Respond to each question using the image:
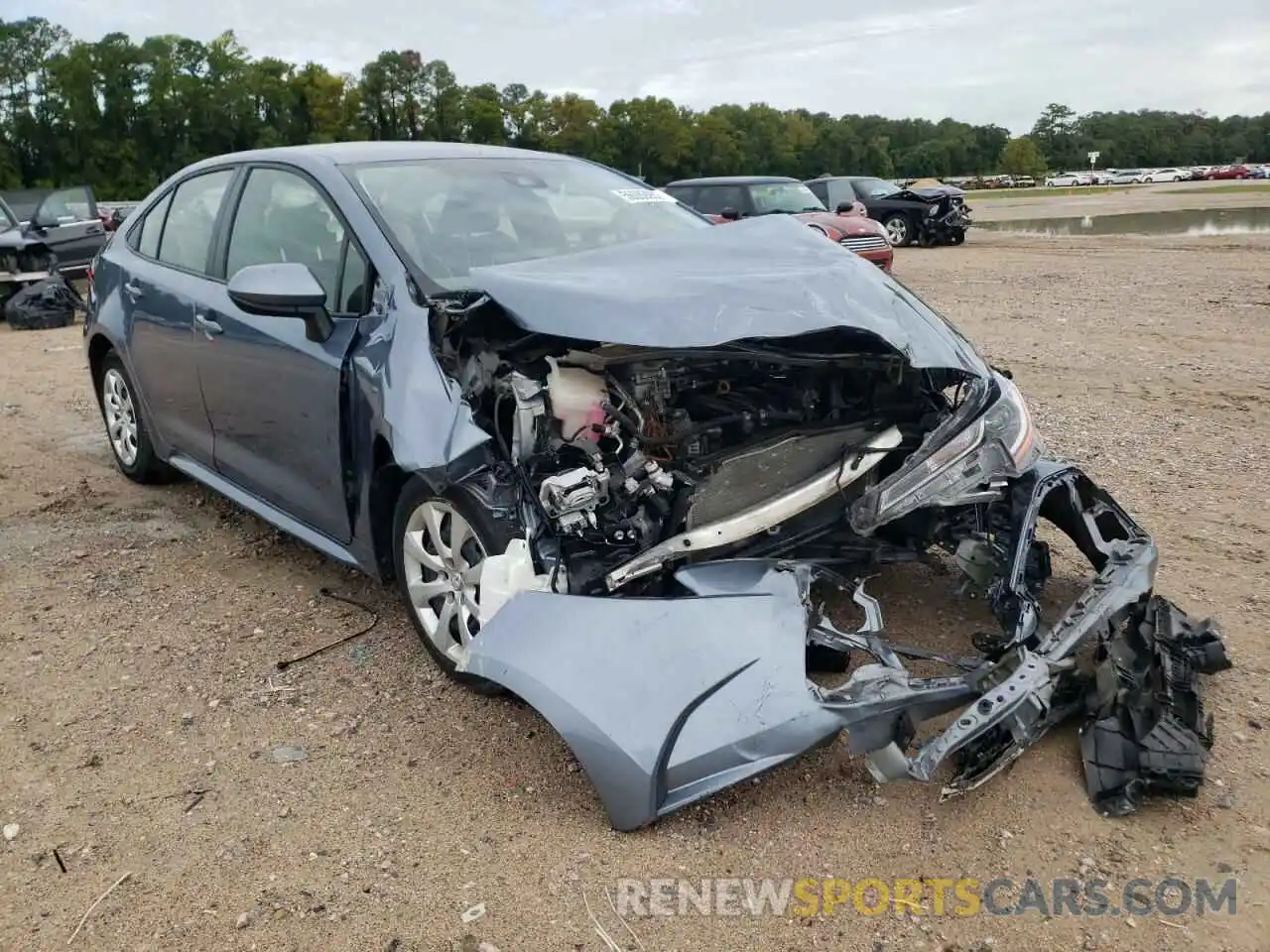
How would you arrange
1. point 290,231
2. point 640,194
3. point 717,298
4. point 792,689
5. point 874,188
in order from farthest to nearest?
point 874,188 → point 640,194 → point 290,231 → point 717,298 → point 792,689

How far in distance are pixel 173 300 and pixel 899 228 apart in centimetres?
1827

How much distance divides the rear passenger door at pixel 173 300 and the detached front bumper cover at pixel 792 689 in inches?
88.7

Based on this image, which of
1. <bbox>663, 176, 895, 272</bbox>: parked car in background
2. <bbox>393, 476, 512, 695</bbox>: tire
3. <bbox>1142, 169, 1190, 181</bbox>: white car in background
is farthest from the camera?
<bbox>1142, 169, 1190, 181</bbox>: white car in background

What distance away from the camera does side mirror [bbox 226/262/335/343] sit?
316cm

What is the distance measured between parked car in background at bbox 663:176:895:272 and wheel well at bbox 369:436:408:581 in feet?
37.2

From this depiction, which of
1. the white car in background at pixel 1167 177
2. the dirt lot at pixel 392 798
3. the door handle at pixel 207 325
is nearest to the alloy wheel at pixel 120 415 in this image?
the dirt lot at pixel 392 798

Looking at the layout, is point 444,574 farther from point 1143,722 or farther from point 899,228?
point 899,228

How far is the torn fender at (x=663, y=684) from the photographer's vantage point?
7.64 feet

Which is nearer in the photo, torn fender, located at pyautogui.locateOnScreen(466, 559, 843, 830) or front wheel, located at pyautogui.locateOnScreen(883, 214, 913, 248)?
torn fender, located at pyautogui.locateOnScreen(466, 559, 843, 830)

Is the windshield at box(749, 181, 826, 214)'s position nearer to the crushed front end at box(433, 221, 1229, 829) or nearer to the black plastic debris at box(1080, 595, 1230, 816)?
the crushed front end at box(433, 221, 1229, 829)

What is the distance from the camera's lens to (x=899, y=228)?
66.9ft

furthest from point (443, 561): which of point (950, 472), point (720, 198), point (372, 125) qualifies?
point (372, 125)

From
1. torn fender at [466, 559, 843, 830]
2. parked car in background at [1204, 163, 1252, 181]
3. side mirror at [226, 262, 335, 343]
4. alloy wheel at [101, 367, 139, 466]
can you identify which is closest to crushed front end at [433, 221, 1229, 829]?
torn fender at [466, 559, 843, 830]

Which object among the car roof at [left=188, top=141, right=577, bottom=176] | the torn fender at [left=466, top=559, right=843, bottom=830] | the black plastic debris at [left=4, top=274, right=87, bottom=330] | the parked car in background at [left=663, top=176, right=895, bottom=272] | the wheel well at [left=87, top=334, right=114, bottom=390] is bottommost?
the black plastic debris at [left=4, top=274, right=87, bottom=330]
